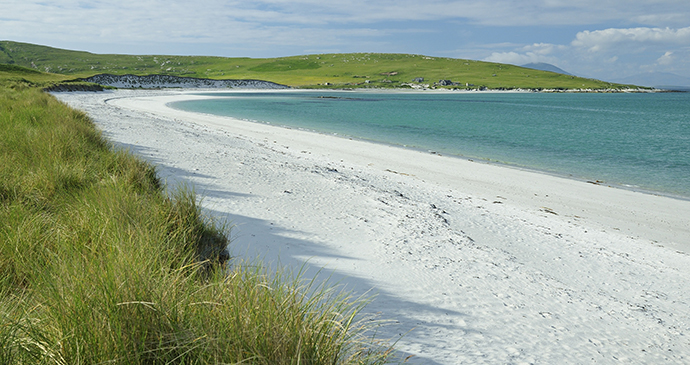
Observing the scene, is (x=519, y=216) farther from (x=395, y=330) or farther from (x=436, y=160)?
(x=436, y=160)

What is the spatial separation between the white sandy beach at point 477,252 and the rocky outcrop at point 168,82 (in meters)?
81.1

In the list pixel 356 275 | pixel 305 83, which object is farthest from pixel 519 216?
pixel 305 83

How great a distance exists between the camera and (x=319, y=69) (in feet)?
535

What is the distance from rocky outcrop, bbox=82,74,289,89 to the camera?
82000mm

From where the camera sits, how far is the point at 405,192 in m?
9.48

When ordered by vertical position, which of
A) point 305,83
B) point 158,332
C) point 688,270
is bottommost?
point 688,270

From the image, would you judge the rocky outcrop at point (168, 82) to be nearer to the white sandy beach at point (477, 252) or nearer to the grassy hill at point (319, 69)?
the grassy hill at point (319, 69)

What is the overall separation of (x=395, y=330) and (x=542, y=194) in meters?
9.11

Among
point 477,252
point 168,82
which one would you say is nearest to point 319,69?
point 168,82

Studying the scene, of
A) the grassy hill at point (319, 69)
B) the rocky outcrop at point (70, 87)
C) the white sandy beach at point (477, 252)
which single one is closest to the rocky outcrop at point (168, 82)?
the grassy hill at point (319, 69)

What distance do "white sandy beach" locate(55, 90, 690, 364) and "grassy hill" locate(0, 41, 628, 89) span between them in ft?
347

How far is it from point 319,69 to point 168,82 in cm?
7973

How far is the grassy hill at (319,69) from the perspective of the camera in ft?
423

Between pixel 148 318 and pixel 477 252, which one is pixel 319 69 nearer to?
pixel 477 252
